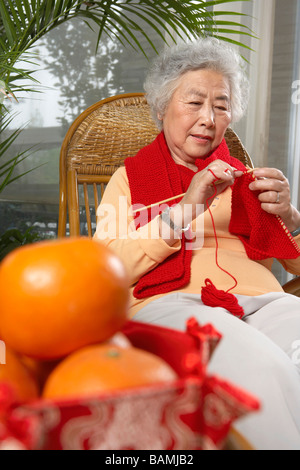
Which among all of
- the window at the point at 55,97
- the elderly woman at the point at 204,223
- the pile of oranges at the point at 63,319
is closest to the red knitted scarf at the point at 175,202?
the elderly woman at the point at 204,223

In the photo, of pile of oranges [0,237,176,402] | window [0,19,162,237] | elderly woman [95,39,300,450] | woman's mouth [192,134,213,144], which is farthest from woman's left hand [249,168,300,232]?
window [0,19,162,237]

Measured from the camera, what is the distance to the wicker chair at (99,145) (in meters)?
1.65

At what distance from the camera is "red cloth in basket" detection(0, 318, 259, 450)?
1.10 feet

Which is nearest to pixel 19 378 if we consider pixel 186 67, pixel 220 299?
pixel 220 299

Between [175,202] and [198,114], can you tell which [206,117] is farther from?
[175,202]

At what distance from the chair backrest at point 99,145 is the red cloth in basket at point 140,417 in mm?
1233

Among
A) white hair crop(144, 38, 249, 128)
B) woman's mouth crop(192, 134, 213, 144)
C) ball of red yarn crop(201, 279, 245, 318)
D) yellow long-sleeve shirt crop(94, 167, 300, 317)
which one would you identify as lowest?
ball of red yarn crop(201, 279, 245, 318)

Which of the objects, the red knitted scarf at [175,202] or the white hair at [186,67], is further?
the white hair at [186,67]

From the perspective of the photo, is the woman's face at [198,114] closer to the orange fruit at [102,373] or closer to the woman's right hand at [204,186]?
the woman's right hand at [204,186]

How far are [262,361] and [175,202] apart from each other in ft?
2.25

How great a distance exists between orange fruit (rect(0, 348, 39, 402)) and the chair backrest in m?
1.16

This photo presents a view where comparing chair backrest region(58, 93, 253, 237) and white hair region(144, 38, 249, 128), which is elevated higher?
white hair region(144, 38, 249, 128)

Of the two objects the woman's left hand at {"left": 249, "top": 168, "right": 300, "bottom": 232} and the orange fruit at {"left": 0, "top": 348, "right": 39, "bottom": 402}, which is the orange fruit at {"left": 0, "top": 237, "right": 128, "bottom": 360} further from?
the woman's left hand at {"left": 249, "top": 168, "right": 300, "bottom": 232}

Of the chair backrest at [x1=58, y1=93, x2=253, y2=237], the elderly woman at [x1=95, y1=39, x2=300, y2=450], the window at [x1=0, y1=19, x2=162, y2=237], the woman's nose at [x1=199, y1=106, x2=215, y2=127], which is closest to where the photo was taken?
the elderly woman at [x1=95, y1=39, x2=300, y2=450]
